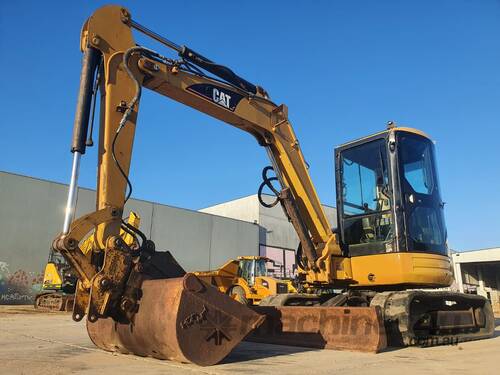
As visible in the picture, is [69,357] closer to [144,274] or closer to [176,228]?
[144,274]

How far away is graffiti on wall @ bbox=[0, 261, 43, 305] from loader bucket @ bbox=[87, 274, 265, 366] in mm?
22007

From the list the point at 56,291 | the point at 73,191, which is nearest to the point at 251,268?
the point at 56,291

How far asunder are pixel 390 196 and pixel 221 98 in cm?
291

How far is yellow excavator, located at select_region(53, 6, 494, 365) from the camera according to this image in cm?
437

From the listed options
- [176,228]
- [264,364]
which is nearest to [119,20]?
[264,364]

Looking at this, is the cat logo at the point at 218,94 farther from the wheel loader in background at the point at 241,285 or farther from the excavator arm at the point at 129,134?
the wheel loader in background at the point at 241,285

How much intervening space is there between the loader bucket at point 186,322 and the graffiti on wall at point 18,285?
72.2ft

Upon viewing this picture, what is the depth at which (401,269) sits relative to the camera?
6297 millimetres

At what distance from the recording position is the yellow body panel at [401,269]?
6312 mm

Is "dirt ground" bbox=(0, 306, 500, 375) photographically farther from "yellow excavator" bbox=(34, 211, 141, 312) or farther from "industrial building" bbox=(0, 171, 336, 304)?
"yellow excavator" bbox=(34, 211, 141, 312)

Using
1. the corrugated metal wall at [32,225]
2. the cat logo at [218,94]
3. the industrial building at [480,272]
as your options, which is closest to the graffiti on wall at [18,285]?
the corrugated metal wall at [32,225]

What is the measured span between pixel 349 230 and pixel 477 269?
33.5 metres

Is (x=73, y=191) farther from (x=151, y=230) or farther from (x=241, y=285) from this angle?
(x=151, y=230)

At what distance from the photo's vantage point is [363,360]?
4.82 meters
